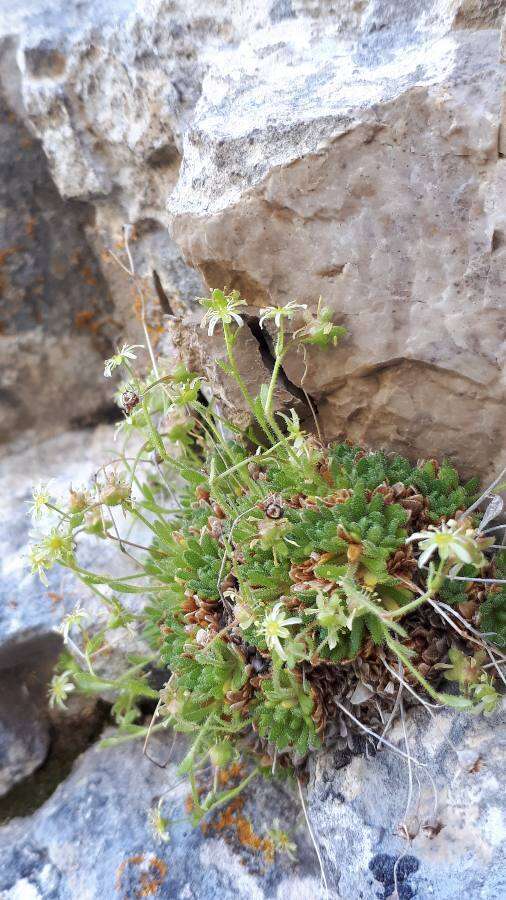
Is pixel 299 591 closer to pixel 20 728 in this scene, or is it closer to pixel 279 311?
pixel 279 311

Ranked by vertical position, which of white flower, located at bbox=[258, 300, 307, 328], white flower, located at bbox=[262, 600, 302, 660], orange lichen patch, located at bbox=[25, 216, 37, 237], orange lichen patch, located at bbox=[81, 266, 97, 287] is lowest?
white flower, located at bbox=[262, 600, 302, 660]

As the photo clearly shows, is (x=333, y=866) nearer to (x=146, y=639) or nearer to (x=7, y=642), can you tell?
(x=146, y=639)

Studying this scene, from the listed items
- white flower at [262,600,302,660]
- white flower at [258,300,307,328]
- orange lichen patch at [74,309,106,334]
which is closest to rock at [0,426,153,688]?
orange lichen patch at [74,309,106,334]

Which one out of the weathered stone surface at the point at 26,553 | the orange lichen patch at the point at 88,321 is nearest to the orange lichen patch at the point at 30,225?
the orange lichen patch at the point at 88,321

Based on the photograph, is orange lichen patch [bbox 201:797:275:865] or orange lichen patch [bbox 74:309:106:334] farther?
orange lichen patch [bbox 74:309:106:334]

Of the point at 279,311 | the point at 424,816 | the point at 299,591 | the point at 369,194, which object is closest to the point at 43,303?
the point at 279,311

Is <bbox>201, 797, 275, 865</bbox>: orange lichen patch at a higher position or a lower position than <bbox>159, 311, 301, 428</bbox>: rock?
lower

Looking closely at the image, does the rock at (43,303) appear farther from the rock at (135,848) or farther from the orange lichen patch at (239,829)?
the orange lichen patch at (239,829)

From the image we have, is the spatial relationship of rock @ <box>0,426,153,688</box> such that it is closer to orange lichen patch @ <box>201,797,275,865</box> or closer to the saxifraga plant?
the saxifraga plant
